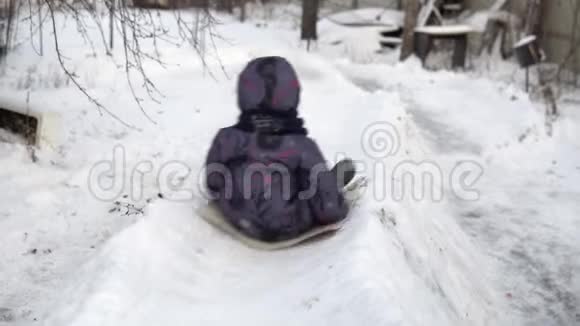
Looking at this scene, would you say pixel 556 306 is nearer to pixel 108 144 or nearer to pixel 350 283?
pixel 350 283

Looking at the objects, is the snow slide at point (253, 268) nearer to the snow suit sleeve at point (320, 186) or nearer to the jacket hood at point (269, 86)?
the snow suit sleeve at point (320, 186)

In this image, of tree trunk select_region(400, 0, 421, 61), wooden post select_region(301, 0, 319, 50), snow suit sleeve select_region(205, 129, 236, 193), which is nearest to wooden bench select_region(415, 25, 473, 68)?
tree trunk select_region(400, 0, 421, 61)

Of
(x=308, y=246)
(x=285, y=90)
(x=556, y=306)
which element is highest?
(x=285, y=90)

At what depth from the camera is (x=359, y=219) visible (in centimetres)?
414

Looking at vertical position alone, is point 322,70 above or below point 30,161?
above

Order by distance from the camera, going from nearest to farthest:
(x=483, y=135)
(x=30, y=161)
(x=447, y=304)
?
(x=447, y=304) → (x=30, y=161) → (x=483, y=135)

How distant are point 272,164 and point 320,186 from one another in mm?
336

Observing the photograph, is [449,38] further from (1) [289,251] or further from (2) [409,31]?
(1) [289,251]

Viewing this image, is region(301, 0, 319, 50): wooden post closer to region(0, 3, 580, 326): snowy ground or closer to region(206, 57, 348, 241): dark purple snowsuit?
region(0, 3, 580, 326): snowy ground

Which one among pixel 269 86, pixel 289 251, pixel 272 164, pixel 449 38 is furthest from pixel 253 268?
pixel 449 38

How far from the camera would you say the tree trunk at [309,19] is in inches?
673

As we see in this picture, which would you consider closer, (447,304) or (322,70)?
(447,304)

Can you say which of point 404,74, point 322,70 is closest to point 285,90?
point 322,70

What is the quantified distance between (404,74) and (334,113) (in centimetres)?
522
